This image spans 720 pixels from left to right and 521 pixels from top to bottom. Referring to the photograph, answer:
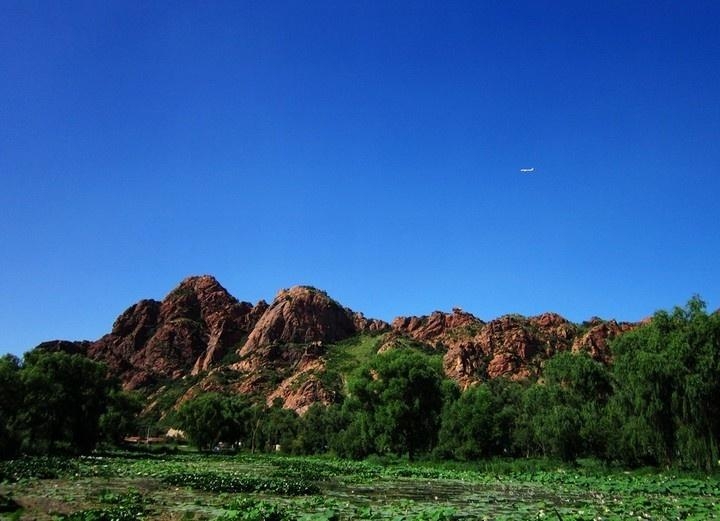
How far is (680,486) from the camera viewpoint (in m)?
25.8

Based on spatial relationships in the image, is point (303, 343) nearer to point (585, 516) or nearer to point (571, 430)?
point (571, 430)

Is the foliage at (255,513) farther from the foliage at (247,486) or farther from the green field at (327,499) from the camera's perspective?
the foliage at (247,486)

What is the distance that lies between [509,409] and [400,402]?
1518cm

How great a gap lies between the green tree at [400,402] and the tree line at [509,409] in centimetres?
12

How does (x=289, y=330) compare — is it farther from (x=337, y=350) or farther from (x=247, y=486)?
(x=247, y=486)

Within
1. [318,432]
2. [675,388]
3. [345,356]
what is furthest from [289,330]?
[675,388]

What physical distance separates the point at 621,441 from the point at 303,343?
15008 cm

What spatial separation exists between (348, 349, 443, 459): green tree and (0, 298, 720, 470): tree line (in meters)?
Answer: 0.12

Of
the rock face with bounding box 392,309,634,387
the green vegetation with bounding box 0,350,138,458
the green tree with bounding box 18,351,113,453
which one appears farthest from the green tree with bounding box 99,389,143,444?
the rock face with bounding box 392,309,634,387

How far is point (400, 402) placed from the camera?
55.6m

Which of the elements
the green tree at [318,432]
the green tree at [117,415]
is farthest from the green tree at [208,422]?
the green tree at [318,432]

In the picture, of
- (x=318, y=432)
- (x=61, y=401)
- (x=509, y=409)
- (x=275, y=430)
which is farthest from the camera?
(x=275, y=430)

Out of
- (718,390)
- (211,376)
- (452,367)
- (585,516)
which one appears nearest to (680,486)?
(718,390)

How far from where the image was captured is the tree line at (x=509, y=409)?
111 feet
